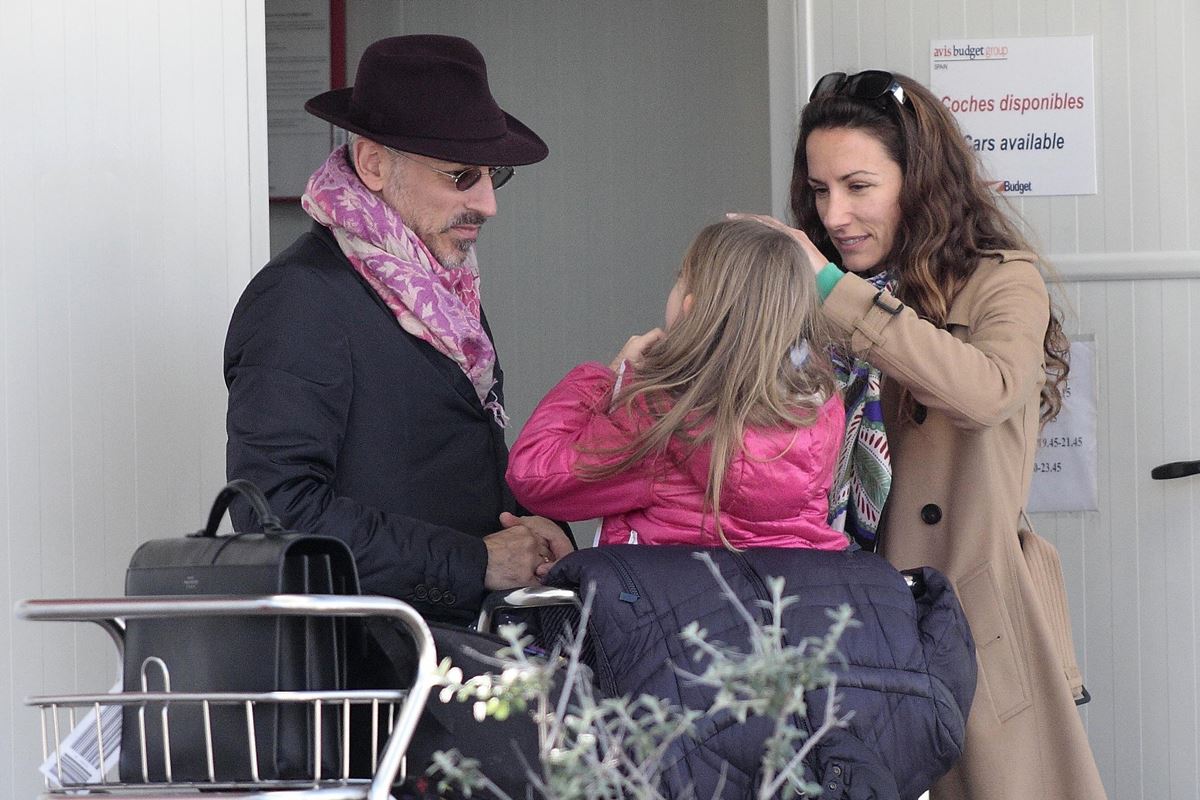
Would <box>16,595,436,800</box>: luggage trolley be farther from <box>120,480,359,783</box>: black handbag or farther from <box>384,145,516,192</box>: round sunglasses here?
<box>384,145,516,192</box>: round sunglasses

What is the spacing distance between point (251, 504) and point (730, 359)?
2.55 feet

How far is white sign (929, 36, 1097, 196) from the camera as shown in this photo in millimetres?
3518

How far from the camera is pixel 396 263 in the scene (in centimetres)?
251

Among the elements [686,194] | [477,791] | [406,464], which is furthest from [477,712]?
[686,194]

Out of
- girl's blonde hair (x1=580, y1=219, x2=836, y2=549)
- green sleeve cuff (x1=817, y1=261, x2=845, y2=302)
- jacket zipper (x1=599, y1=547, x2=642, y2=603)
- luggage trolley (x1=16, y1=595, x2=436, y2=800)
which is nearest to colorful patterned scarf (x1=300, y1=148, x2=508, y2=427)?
girl's blonde hair (x1=580, y1=219, x2=836, y2=549)

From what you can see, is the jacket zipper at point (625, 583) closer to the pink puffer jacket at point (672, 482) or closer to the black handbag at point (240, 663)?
A: the pink puffer jacket at point (672, 482)

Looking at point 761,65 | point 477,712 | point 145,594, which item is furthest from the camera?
point 761,65

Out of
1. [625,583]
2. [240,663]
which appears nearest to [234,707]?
[240,663]

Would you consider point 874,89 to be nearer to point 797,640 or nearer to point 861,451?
point 861,451

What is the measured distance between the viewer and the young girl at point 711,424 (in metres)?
2.13

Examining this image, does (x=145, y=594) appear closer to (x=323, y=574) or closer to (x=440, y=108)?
(x=323, y=574)

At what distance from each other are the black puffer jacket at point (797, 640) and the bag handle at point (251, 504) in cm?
43

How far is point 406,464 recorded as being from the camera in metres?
2.48

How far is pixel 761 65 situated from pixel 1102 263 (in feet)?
6.04
